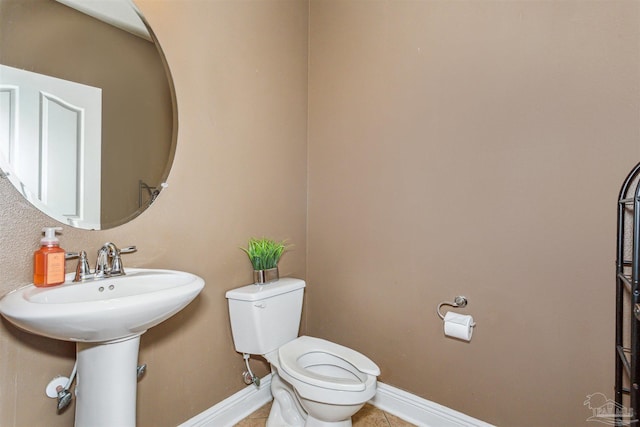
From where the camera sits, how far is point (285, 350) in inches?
63.7

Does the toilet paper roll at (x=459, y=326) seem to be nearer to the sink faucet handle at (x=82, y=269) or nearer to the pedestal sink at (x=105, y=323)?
the pedestal sink at (x=105, y=323)

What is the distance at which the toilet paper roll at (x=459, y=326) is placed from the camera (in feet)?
4.86

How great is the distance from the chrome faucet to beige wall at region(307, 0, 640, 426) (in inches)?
45.0

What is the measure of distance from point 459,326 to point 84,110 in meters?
1.71

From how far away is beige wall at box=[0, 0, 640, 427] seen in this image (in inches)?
51.0

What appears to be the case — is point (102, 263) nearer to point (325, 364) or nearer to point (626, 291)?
point (325, 364)

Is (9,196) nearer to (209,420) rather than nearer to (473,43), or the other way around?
(209,420)

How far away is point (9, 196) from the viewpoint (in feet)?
3.46

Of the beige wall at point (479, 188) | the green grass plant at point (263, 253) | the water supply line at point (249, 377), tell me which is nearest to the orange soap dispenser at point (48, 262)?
the green grass plant at point (263, 253)

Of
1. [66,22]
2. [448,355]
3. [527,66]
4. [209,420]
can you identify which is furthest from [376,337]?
[66,22]

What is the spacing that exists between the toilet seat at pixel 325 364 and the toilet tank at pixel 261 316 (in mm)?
83

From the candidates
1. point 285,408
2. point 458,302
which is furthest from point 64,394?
point 458,302

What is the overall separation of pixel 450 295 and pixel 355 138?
3.16 feet

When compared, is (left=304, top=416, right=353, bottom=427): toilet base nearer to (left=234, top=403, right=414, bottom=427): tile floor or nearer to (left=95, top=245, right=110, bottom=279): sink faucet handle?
(left=234, top=403, right=414, bottom=427): tile floor
